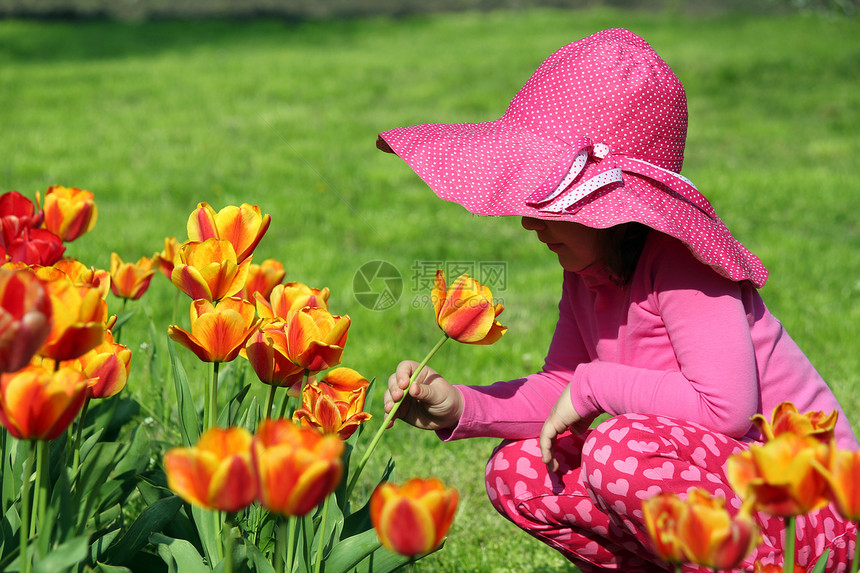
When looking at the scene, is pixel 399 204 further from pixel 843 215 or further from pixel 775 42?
pixel 775 42

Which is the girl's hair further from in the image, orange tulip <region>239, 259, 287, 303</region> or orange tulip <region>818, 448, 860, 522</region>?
orange tulip <region>818, 448, 860, 522</region>

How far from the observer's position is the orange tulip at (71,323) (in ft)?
2.87

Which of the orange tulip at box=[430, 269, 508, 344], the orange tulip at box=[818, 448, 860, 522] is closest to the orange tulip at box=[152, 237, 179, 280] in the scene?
the orange tulip at box=[430, 269, 508, 344]

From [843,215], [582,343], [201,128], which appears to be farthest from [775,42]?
[582,343]

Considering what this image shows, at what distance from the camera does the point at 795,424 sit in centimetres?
92

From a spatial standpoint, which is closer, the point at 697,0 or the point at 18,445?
the point at 18,445

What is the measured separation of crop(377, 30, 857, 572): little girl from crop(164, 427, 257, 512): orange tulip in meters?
0.60

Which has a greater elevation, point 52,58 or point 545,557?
point 545,557

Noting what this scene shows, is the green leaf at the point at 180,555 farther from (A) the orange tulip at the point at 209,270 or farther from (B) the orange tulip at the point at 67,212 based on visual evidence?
(B) the orange tulip at the point at 67,212

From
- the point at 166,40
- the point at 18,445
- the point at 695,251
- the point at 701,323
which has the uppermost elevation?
the point at 695,251

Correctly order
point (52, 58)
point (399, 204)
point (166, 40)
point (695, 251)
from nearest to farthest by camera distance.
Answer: point (695, 251), point (399, 204), point (52, 58), point (166, 40)

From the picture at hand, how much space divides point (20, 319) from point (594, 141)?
1.02 meters

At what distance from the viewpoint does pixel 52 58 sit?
8.61m

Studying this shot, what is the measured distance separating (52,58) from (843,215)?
23.4 ft
